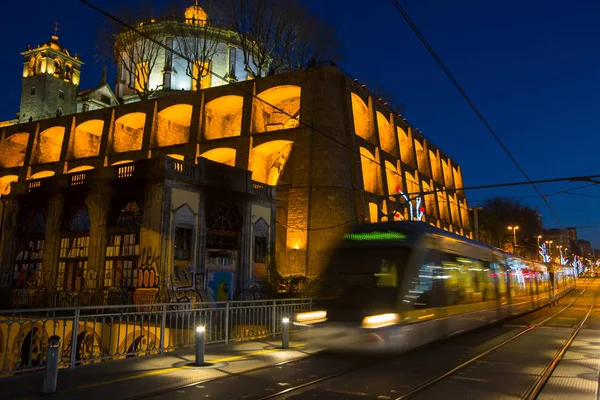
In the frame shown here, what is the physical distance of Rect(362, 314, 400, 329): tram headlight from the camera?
9227 millimetres

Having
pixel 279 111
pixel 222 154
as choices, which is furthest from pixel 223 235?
pixel 279 111

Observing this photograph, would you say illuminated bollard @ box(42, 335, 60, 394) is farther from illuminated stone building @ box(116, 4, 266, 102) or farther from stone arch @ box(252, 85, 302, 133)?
illuminated stone building @ box(116, 4, 266, 102)

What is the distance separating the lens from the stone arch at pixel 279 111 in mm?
35925

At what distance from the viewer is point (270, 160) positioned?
37.1m

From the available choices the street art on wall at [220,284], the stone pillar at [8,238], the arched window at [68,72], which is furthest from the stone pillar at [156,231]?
the arched window at [68,72]

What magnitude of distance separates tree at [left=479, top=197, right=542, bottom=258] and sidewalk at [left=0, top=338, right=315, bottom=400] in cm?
5579

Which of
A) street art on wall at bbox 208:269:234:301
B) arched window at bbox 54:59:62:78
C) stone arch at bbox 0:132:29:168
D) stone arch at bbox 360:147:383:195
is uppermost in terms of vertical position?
arched window at bbox 54:59:62:78

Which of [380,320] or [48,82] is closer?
[380,320]

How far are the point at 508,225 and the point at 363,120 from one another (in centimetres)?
4628

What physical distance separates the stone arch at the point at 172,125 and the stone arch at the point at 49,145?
37.3 feet

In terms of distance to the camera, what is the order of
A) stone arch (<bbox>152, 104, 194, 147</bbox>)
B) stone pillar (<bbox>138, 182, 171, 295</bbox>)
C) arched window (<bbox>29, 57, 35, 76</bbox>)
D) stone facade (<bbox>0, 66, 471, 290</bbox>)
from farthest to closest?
arched window (<bbox>29, 57, 35, 76</bbox>) → stone arch (<bbox>152, 104, 194, 147</bbox>) → stone facade (<bbox>0, 66, 471, 290</bbox>) → stone pillar (<bbox>138, 182, 171, 295</bbox>)

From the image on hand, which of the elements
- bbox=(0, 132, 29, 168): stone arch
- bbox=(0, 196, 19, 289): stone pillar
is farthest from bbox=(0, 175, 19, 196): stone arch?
bbox=(0, 196, 19, 289): stone pillar

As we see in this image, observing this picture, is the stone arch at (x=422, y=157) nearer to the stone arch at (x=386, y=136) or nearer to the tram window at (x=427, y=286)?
the stone arch at (x=386, y=136)

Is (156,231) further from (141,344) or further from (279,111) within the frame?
(279,111)
